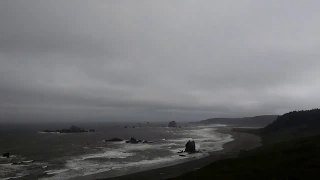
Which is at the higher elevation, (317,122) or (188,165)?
(317,122)

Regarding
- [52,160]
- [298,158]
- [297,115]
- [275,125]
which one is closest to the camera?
[298,158]

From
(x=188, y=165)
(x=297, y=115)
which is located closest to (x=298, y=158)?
(x=188, y=165)

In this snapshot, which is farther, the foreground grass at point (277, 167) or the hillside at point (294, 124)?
the hillside at point (294, 124)

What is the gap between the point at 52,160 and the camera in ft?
259

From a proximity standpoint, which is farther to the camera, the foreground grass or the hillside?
the hillside

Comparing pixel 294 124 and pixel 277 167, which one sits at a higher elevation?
pixel 294 124

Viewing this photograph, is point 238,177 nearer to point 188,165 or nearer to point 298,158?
point 298,158

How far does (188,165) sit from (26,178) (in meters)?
37.3

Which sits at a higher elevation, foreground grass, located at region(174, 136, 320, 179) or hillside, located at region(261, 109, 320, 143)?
hillside, located at region(261, 109, 320, 143)

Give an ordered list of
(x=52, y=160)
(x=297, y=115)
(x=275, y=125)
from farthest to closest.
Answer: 1. (x=275, y=125)
2. (x=297, y=115)
3. (x=52, y=160)

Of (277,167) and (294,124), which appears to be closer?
(277,167)

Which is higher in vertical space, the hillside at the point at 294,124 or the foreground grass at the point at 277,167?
the hillside at the point at 294,124

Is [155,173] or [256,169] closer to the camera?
[256,169]

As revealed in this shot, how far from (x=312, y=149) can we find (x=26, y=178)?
2343 inches
